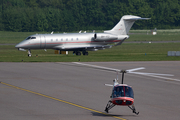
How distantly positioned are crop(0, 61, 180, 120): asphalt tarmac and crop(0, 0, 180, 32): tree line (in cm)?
10290

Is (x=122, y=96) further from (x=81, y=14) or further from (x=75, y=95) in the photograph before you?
(x=81, y=14)

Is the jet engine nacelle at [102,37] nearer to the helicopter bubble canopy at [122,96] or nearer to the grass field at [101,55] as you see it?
the grass field at [101,55]

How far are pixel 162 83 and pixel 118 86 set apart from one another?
449 inches

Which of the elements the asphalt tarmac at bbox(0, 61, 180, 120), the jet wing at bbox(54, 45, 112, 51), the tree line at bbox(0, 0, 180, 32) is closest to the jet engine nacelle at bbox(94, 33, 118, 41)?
the jet wing at bbox(54, 45, 112, 51)

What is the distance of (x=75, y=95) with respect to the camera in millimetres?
21438

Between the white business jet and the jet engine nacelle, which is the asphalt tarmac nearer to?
the white business jet

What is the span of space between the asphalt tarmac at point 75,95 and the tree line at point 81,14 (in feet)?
338

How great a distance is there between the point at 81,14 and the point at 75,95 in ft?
434

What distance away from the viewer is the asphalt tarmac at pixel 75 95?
Answer: 1644 centimetres

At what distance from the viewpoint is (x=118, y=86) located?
52.4 ft

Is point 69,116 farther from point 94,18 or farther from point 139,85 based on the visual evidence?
point 94,18

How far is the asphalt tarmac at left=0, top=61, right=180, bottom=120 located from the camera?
1644 centimetres

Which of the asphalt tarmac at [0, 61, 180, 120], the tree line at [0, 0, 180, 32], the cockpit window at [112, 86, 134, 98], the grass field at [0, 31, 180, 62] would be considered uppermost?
the tree line at [0, 0, 180, 32]

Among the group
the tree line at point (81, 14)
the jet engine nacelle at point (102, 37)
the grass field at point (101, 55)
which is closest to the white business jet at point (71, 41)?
the jet engine nacelle at point (102, 37)
